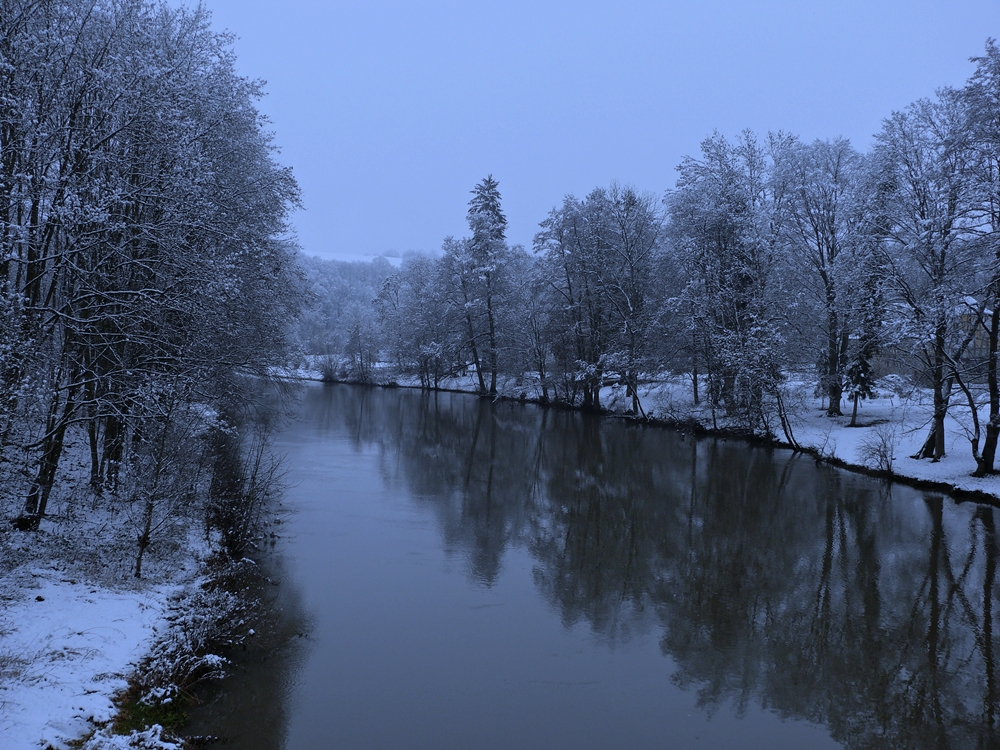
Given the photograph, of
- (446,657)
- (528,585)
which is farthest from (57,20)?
(528,585)

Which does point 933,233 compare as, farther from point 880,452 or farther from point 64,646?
point 64,646

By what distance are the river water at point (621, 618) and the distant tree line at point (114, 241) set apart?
11.6 feet

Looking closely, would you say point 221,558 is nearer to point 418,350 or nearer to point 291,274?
point 291,274

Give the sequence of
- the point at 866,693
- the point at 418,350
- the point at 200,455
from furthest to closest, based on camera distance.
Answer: the point at 418,350, the point at 200,455, the point at 866,693

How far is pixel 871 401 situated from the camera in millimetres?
30203

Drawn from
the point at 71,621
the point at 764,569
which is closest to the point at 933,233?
the point at 764,569

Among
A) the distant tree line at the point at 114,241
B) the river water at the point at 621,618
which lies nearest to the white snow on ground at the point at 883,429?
the river water at the point at 621,618

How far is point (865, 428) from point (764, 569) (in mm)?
16252

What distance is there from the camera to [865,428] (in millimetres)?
25391

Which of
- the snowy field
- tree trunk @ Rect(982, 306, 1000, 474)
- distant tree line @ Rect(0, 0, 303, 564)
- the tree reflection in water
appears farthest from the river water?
distant tree line @ Rect(0, 0, 303, 564)

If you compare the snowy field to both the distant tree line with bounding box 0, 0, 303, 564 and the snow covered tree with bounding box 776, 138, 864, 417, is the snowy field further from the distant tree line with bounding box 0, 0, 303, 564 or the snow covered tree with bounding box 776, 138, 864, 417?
the snow covered tree with bounding box 776, 138, 864, 417

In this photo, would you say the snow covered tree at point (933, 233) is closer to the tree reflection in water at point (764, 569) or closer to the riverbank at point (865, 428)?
the riverbank at point (865, 428)

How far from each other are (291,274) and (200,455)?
7.63 meters

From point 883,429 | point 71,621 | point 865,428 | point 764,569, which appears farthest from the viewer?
point 865,428
